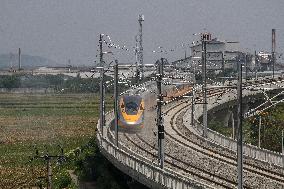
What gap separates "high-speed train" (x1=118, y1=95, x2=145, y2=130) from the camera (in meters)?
47.0

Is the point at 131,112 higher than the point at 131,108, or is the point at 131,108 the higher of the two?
the point at 131,108

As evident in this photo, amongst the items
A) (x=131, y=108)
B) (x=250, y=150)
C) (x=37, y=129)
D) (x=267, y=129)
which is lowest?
(x=37, y=129)

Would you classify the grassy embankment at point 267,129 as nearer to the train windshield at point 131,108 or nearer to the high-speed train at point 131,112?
the high-speed train at point 131,112

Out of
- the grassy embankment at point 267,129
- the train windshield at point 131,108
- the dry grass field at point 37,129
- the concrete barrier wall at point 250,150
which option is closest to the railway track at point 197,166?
the concrete barrier wall at point 250,150

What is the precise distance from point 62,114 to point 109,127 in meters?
47.1

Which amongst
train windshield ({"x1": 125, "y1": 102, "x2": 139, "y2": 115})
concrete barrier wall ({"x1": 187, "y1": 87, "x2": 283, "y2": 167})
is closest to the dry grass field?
train windshield ({"x1": 125, "y1": 102, "x2": 139, "y2": 115})

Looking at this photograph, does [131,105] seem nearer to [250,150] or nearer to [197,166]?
[250,150]

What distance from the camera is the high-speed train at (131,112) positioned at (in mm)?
47000

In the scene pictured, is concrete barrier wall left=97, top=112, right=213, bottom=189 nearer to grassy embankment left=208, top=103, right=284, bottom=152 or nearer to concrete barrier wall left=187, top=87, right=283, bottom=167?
concrete barrier wall left=187, top=87, right=283, bottom=167

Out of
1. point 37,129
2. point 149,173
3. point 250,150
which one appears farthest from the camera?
point 37,129

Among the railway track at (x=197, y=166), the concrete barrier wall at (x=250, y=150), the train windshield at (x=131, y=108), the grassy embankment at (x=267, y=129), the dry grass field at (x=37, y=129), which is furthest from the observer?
the grassy embankment at (x=267, y=129)

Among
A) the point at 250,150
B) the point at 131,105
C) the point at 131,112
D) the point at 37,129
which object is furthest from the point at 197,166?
the point at 37,129

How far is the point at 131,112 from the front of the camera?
47.0 metres

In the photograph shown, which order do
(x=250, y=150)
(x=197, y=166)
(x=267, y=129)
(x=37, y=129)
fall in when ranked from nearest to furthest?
1. (x=197, y=166)
2. (x=250, y=150)
3. (x=267, y=129)
4. (x=37, y=129)
